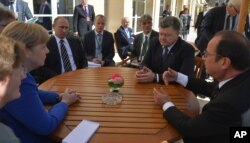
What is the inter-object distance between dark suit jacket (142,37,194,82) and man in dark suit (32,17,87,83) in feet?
3.46

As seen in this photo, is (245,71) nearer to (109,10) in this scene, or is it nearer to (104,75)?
(104,75)

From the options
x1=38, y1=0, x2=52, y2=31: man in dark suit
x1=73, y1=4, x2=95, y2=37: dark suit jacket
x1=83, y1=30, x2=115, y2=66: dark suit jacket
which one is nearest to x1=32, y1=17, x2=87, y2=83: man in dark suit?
x1=83, y1=30, x2=115, y2=66: dark suit jacket

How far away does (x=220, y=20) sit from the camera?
3.93m

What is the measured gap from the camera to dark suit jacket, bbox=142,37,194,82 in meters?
2.59

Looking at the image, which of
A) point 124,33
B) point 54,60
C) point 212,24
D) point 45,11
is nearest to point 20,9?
point 45,11

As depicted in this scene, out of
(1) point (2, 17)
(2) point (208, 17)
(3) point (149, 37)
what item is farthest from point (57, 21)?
(2) point (208, 17)

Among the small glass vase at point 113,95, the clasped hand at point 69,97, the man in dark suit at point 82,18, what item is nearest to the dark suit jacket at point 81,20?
the man in dark suit at point 82,18

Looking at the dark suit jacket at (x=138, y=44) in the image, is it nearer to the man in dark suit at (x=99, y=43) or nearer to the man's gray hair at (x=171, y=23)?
the man in dark suit at (x=99, y=43)

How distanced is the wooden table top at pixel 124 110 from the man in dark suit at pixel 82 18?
3.90m

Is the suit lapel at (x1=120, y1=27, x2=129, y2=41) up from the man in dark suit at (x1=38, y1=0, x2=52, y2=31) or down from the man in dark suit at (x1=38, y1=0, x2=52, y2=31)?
down

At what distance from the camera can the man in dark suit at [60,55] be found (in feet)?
10.1

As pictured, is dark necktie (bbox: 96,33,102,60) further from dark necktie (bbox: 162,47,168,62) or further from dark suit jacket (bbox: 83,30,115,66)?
dark necktie (bbox: 162,47,168,62)

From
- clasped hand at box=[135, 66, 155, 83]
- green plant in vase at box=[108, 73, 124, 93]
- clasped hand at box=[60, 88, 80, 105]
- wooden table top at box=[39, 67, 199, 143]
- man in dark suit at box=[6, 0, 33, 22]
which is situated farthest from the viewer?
man in dark suit at box=[6, 0, 33, 22]

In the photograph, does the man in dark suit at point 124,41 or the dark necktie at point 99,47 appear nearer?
the dark necktie at point 99,47
